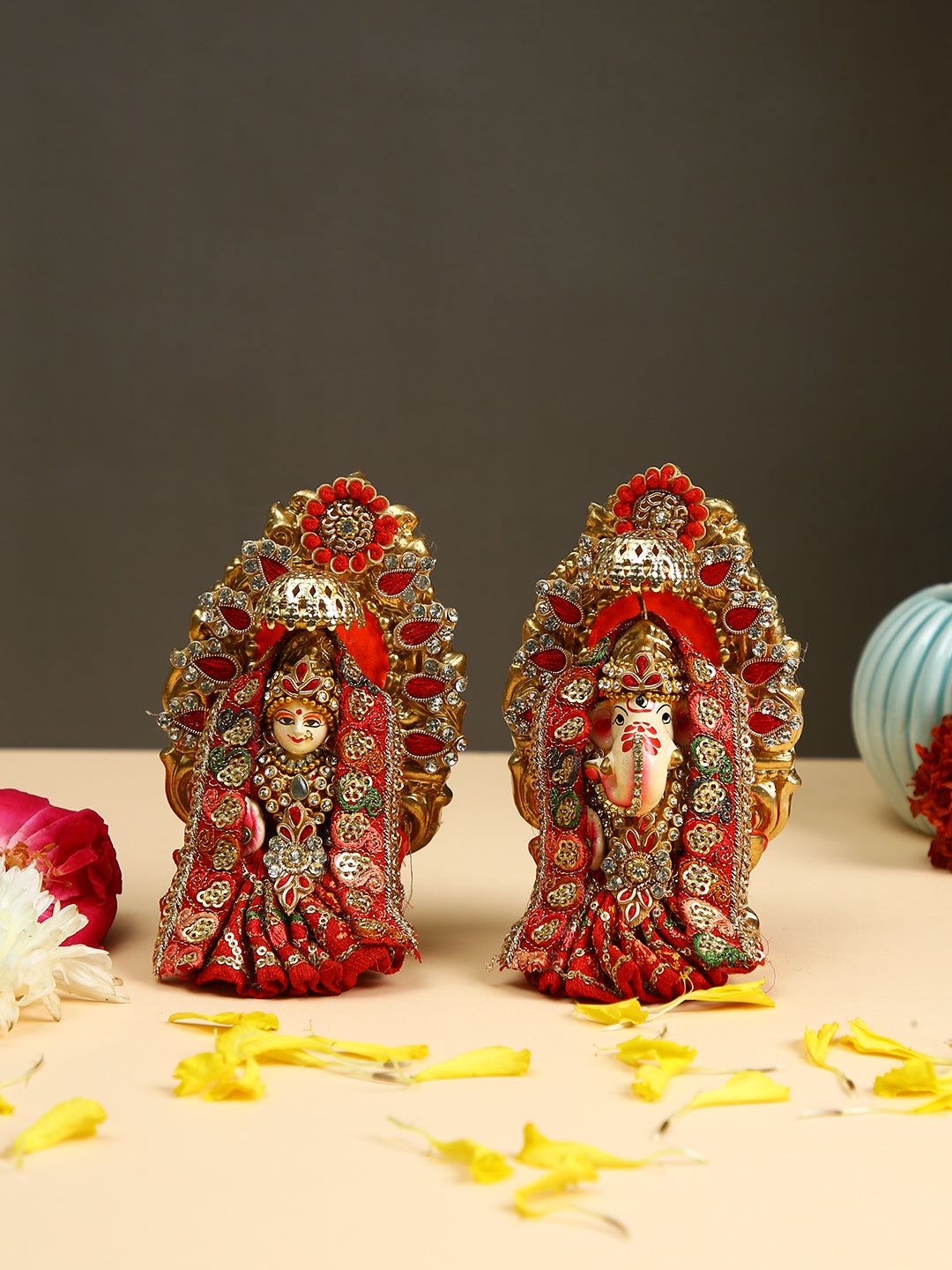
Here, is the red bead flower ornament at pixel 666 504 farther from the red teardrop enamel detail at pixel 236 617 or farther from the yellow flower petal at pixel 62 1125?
the yellow flower petal at pixel 62 1125

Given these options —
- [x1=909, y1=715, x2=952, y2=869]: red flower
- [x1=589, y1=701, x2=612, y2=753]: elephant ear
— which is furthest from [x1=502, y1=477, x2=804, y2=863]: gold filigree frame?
[x1=909, y1=715, x2=952, y2=869]: red flower

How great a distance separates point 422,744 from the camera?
162cm

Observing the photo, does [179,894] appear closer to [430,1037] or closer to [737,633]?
[430,1037]

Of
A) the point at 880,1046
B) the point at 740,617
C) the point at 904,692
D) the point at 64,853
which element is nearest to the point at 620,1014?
the point at 880,1046

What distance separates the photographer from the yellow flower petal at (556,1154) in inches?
44.1

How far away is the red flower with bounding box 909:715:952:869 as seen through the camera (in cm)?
223

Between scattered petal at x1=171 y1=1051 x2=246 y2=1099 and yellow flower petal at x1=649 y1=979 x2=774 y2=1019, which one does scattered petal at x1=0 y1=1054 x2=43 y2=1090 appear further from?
yellow flower petal at x1=649 y1=979 x2=774 y2=1019

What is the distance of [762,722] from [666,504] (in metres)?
0.27

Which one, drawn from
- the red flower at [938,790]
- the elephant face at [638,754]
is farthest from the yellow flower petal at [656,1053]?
the red flower at [938,790]

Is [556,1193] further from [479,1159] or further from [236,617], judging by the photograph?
[236,617]

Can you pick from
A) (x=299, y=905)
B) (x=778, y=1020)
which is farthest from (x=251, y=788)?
(x=778, y=1020)

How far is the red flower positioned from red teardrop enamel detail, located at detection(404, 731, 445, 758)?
39.2 inches

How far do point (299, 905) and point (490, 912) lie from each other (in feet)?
1.34

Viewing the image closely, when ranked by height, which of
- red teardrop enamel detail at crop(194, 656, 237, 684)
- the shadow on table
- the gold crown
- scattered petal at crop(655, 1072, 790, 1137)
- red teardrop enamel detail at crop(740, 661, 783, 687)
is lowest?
the shadow on table
